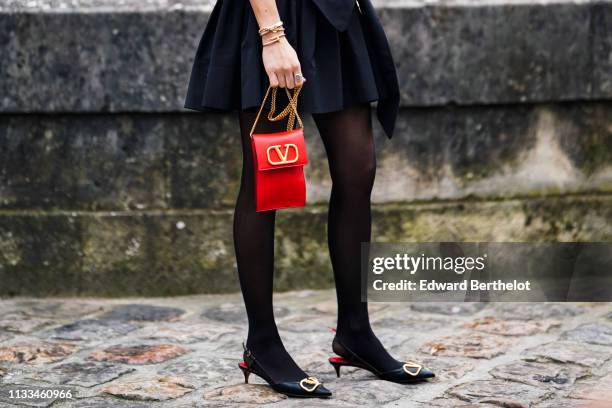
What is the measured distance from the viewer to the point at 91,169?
411 cm

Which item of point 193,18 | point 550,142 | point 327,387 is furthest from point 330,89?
point 550,142

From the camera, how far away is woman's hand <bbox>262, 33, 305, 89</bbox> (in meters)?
2.58

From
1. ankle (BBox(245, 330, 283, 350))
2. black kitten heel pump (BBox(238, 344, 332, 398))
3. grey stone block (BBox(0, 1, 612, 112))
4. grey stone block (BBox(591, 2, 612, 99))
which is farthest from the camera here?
grey stone block (BBox(591, 2, 612, 99))

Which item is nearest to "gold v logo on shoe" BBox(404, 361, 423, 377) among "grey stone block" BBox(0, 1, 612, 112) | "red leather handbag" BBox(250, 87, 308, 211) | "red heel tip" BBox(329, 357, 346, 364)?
"red heel tip" BBox(329, 357, 346, 364)

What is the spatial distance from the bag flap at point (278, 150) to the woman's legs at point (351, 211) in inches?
7.1

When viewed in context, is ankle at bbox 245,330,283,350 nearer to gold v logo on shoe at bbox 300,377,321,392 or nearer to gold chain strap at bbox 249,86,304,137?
gold v logo on shoe at bbox 300,377,321,392

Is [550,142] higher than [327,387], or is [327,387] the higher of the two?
[550,142]

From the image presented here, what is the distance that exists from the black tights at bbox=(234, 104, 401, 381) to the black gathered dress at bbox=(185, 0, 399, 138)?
0.29ft

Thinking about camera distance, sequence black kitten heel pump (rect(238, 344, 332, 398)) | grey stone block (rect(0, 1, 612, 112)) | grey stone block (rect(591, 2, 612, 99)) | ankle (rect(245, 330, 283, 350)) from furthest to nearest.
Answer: grey stone block (rect(591, 2, 612, 99)) → grey stone block (rect(0, 1, 612, 112)) → ankle (rect(245, 330, 283, 350)) → black kitten heel pump (rect(238, 344, 332, 398))

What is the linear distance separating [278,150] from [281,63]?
232mm

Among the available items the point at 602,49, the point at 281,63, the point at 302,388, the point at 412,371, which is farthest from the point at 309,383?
the point at 602,49

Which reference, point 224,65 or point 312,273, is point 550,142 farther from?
point 224,65

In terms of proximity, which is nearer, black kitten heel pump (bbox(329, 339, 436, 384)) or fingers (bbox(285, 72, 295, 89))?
fingers (bbox(285, 72, 295, 89))

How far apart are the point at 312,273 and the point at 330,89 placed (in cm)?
161
